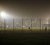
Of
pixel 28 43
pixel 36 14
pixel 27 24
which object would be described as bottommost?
pixel 28 43

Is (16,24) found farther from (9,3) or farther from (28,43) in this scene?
(28,43)

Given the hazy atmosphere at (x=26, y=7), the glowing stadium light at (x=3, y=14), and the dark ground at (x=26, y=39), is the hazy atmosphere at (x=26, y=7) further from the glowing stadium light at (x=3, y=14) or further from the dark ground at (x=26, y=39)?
the dark ground at (x=26, y=39)

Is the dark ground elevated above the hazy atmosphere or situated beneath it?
situated beneath

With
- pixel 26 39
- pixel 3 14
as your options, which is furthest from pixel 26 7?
pixel 26 39

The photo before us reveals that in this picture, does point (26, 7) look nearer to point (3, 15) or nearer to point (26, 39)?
point (3, 15)

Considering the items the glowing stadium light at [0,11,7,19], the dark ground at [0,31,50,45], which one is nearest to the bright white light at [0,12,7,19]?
the glowing stadium light at [0,11,7,19]

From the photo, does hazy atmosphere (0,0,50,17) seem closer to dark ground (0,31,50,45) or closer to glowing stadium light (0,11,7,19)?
glowing stadium light (0,11,7,19)

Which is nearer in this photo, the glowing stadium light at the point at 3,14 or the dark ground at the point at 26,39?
the dark ground at the point at 26,39

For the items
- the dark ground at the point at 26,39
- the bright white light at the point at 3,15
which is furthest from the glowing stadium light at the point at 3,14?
the dark ground at the point at 26,39

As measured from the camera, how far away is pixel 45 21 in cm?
2669

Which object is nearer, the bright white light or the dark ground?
the dark ground

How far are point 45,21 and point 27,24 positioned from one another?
3.74 m

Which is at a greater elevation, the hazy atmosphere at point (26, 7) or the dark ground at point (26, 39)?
the hazy atmosphere at point (26, 7)

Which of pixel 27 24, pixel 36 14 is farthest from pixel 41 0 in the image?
pixel 27 24
